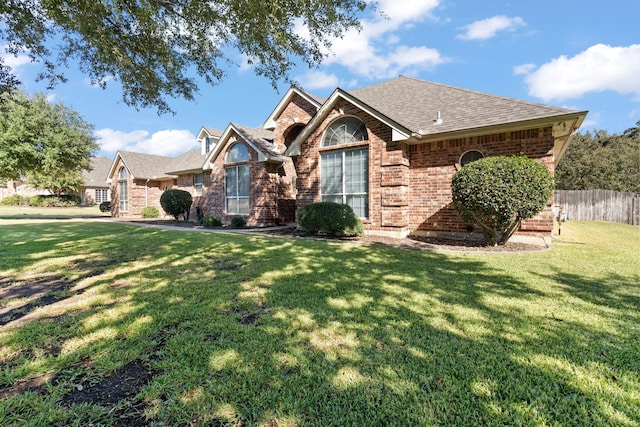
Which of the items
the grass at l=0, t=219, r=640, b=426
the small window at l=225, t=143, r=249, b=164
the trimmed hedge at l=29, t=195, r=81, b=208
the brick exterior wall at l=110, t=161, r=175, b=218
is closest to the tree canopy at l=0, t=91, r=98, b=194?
the brick exterior wall at l=110, t=161, r=175, b=218

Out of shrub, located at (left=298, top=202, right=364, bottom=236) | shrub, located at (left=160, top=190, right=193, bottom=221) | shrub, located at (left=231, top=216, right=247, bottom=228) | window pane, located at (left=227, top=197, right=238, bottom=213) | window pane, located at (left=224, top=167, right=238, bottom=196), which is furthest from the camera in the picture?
shrub, located at (left=160, top=190, right=193, bottom=221)

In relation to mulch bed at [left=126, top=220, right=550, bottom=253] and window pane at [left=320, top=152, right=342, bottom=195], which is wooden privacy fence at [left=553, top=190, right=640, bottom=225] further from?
window pane at [left=320, top=152, right=342, bottom=195]

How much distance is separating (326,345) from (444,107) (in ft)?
35.0

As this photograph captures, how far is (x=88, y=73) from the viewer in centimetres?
859

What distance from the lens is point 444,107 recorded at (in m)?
10.9

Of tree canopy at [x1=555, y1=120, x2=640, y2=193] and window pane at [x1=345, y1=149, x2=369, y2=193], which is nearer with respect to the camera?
window pane at [x1=345, y1=149, x2=369, y2=193]

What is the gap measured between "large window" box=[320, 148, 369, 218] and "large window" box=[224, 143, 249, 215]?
5.20 metres

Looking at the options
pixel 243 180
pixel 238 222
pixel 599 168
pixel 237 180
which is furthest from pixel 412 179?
pixel 599 168

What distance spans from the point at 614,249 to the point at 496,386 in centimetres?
871

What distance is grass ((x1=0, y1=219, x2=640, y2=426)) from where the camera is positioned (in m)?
1.98

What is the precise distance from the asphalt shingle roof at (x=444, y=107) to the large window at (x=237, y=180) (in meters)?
6.91

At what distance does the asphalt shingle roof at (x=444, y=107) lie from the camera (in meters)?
8.74

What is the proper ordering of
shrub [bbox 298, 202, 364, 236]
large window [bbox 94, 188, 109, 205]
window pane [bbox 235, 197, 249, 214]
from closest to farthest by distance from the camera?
shrub [bbox 298, 202, 364, 236] → window pane [bbox 235, 197, 249, 214] → large window [bbox 94, 188, 109, 205]

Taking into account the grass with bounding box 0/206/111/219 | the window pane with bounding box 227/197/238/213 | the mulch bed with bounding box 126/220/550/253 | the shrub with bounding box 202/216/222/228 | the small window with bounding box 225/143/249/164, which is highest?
the small window with bounding box 225/143/249/164
